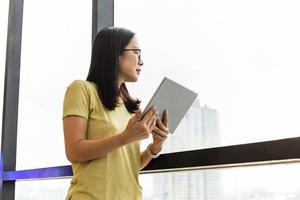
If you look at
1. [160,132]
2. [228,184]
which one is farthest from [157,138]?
[228,184]

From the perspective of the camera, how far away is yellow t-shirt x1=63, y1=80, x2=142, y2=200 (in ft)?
4.20

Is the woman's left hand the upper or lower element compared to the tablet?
lower

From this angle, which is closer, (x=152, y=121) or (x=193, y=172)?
(x=152, y=121)

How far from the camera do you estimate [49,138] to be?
2.63 m

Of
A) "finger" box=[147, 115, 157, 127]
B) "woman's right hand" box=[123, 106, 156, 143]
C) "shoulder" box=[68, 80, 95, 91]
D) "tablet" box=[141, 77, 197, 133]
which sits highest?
"shoulder" box=[68, 80, 95, 91]

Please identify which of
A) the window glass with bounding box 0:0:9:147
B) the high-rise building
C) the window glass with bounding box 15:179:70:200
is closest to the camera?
the high-rise building

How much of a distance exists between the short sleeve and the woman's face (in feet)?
0.47

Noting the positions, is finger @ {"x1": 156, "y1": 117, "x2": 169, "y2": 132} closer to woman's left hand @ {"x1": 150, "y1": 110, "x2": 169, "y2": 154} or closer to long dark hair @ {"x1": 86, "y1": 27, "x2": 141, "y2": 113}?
woman's left hand @ {"x1": 150, "y1": 110, "x2": 169, "y2": 154}

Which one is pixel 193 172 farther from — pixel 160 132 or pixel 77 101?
pixel 77 101

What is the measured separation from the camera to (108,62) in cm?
138

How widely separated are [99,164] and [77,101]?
202 mm

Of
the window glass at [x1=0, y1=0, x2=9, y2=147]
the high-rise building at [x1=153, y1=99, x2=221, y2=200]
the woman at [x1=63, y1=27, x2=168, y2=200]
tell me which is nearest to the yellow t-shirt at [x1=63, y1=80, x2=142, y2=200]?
the woman at [x1=63, y1=27, x2=168, y2=200]

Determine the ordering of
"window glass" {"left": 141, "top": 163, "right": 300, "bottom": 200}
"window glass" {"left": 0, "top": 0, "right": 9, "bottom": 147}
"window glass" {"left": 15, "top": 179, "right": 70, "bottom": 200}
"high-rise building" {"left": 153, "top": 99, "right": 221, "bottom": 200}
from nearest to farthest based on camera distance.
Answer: "window glass" {"left": 141, "top": 163, "right": 300, "bottom": 200}
"high-rise building" {"left": 153, "top": 99, "right": 221, "bottom": 200}
"window glass" {"left": 15, "top": 179, "right": 70, "bottom": 200}
"window glass" {"left": 0, "top": 0, "right": 9, "bottom": 147}

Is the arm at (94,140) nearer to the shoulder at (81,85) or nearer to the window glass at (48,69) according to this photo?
the shoulder at (81,85)
